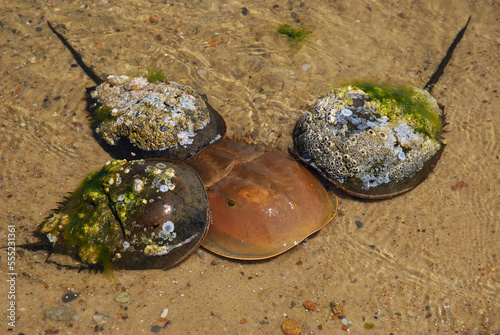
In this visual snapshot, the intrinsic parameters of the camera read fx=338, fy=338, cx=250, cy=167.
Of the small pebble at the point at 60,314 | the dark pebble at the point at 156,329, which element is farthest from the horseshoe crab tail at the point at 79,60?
the dark pebble at the point at 156,329

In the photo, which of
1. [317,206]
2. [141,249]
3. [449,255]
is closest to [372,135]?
[317,206]

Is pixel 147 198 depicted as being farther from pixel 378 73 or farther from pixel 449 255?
pixel 378 73

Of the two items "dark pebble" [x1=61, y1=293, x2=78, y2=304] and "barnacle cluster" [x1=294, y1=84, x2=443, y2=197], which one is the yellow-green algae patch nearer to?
"dark pebble" [x1=61, y1=293, x2=78, y2=304]

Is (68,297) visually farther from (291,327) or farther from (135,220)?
(291,327)

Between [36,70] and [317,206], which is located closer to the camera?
[317,206]

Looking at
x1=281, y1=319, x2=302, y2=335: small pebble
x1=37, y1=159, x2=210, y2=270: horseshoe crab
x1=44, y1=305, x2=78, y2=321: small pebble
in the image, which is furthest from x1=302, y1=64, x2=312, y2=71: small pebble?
x1=44, y1=305, x2=78, y2=321: small pebble

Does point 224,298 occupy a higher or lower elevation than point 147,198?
lower
